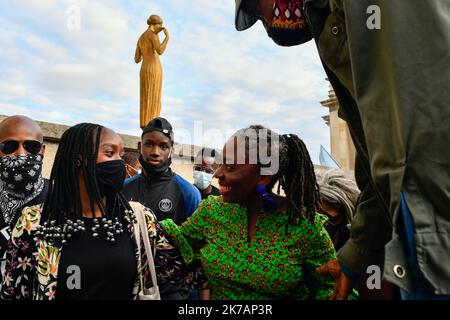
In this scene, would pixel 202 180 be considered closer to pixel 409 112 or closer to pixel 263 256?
pixel 263 256

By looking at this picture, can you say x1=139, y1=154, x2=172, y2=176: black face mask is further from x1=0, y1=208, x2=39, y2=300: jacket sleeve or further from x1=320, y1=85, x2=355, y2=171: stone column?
x1=320, y1=85, x2=355, y2=171: stone column

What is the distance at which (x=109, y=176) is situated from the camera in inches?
85.3

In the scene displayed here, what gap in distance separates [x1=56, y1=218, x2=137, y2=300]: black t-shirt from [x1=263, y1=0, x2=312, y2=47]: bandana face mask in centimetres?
126

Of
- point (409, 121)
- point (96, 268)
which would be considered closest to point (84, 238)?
point (96, 268)

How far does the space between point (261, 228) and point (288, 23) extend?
105cm

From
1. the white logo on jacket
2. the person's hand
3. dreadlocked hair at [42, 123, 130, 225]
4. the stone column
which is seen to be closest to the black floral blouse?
dreadlocked hair at [42, 123, 130, 225]

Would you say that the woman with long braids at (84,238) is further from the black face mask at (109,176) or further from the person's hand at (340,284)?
the person's hand at (340,284)

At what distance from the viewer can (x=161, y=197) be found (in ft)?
11.9

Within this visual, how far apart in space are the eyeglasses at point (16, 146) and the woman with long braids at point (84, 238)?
0.98m

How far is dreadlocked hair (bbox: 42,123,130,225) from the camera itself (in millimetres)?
2113

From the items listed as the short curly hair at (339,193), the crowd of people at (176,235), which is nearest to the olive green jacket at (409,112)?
the crowd of people at (176,235)
